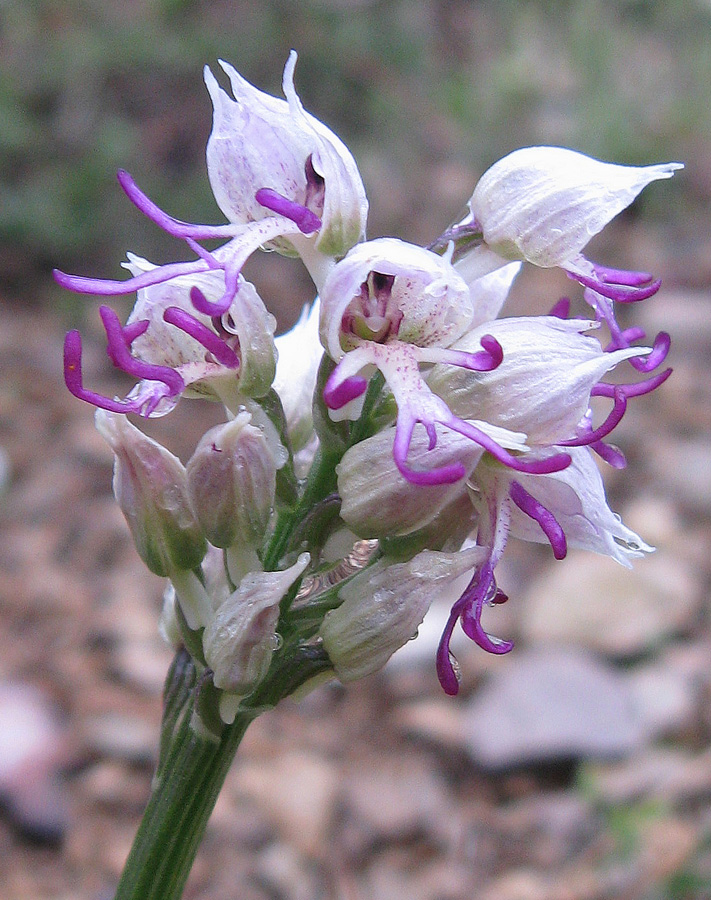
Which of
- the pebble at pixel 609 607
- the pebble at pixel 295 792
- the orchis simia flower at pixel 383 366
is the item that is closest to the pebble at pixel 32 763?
the pebble at pixel 295 792

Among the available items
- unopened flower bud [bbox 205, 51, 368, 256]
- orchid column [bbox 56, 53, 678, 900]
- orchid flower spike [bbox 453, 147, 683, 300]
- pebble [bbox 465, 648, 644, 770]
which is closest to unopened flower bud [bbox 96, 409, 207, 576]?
orchid column [bbox 56, 53, 678, 900]

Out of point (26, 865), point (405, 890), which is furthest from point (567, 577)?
point (26, 865)

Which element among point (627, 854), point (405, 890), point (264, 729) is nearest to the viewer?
point (627, 854)

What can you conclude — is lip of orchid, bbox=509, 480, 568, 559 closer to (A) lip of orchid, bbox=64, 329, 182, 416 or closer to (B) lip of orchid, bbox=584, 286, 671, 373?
(B) lip of orchid, bbox=584, 286, 671, 373

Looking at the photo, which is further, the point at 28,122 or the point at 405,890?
the point at 28,122

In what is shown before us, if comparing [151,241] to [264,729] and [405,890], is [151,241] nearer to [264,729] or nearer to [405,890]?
[264,729]

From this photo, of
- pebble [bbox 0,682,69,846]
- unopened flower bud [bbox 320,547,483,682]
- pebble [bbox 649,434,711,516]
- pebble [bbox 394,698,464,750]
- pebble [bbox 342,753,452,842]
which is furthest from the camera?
pebble [bbox 649,434,711,516]

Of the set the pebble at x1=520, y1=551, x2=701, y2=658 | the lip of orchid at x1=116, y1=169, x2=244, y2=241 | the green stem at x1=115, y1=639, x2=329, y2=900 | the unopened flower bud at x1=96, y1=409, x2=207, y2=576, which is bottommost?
the pebble at x1=520, y1=551, x2=701, y2=658
